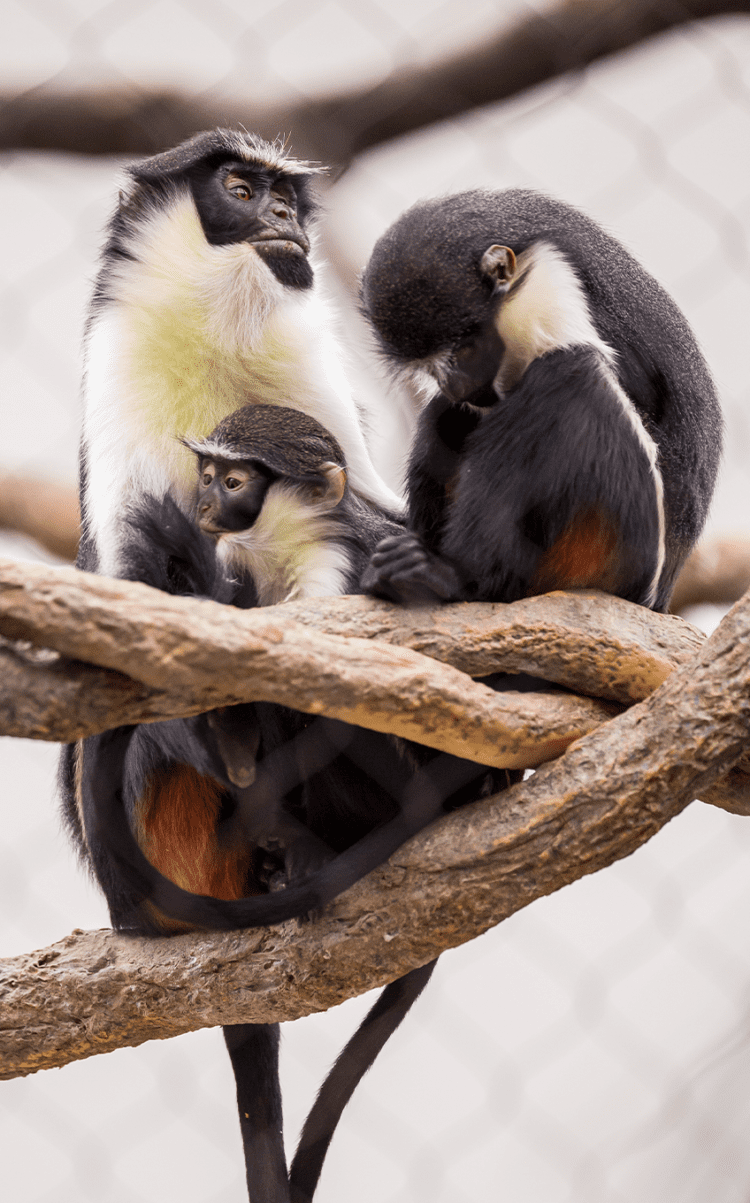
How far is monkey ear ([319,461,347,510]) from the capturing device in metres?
1.12

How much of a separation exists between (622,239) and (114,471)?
67 cm

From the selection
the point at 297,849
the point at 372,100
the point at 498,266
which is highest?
the point at 372,100

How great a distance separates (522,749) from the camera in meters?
0.87

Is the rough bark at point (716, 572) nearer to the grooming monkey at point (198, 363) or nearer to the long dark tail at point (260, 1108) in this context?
the grooming monkey at point (198, 363)

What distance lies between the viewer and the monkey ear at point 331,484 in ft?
3.68

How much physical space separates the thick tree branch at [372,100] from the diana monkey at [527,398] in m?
0.99

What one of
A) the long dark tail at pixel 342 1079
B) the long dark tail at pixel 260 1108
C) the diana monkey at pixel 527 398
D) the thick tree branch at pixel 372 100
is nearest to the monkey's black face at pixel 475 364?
the diana monkey at pixel 527 398

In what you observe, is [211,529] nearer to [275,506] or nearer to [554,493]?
[275,506]

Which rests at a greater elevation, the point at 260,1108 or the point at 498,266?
the point at 498,266

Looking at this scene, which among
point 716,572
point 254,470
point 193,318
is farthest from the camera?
point 716,572

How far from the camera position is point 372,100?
1969 mm

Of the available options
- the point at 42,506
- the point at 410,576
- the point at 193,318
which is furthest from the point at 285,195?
the point at 42,506

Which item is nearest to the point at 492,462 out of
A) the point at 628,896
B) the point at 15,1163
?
the point at 15,1163

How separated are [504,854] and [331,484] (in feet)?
1.51
